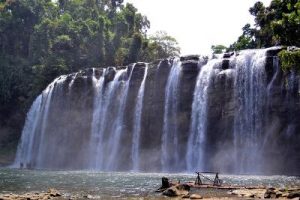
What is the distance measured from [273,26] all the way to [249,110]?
49.7 feet

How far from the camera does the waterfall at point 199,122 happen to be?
149 feet

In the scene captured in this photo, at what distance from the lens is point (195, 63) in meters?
50.3

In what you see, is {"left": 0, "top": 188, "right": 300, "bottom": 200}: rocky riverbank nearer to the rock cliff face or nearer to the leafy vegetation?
the rock cliff face

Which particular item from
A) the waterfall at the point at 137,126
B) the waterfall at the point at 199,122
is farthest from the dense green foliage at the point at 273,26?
the waterfall at the point at 137,126

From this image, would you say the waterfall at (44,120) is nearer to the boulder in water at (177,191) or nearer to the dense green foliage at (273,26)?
the dense green foliage at (273,26)

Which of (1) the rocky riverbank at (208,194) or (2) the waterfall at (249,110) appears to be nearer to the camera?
(1) the rocky riverbank at (208,194)

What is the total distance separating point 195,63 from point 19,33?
46339 mm

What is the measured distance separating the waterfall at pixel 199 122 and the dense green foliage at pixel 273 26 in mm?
7951

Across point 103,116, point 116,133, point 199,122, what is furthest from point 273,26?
point 103,116

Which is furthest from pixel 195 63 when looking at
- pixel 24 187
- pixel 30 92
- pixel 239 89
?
pixel 30 92

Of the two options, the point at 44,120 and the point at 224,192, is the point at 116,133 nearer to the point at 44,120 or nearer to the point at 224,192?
the point at 44,120

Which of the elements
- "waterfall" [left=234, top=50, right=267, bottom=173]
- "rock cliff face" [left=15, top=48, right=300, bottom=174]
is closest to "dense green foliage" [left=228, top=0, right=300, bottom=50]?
"waterfall" [left=234, top=50, right=267, bottom=173]

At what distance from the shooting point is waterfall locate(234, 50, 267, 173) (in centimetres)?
4244

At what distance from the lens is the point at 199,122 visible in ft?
154
